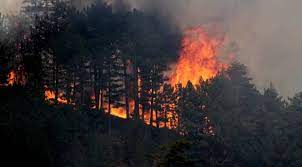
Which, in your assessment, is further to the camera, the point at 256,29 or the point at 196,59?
the point at 256,29

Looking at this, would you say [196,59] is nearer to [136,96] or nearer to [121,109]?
[121,109]

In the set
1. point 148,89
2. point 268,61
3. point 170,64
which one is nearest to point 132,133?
→ point 148,89

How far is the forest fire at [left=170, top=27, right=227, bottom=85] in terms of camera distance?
290 feet

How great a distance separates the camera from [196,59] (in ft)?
296

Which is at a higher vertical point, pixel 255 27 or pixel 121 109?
pixel 255 27

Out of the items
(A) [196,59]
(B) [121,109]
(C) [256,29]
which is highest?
(C) [256,29]

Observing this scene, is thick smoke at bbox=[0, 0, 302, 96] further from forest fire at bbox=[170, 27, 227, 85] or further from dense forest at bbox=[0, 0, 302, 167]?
dense forest at bbox=[0, 0, 302, 167]

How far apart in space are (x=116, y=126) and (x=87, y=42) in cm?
1249

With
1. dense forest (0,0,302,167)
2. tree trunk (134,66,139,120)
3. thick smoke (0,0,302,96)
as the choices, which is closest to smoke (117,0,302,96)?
thick smoke (0,0,302,96)

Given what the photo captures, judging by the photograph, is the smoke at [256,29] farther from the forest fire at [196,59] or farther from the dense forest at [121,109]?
the dense forest at [121,109]

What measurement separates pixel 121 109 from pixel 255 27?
33.5m

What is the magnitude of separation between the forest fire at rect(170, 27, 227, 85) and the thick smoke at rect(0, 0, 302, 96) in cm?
378

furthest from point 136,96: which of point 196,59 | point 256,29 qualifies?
point 256,29

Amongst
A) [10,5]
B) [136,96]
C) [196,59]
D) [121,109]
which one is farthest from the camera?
[10,5]
